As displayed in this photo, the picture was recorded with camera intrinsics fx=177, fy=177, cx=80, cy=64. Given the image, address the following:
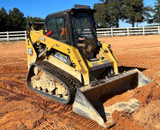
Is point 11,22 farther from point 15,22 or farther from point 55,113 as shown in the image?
point 55,113

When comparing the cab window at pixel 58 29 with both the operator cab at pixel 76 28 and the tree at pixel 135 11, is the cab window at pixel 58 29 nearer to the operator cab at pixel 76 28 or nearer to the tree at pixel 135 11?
the operator cab at pixel 76 28

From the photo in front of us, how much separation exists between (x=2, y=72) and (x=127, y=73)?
6093 mm

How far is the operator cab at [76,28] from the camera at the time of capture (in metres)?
4.92

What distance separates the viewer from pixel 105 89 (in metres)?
4.64

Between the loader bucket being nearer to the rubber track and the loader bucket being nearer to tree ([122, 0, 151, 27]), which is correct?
the rubber track

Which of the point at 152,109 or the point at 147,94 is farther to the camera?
the point at 147,94

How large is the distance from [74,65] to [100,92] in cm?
101

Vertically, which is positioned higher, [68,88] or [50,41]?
[50,41]

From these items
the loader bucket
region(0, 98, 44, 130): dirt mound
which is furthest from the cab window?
region(0, 98, 44, 130): dirt mound

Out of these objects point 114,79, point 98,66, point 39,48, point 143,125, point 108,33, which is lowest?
point 143,125

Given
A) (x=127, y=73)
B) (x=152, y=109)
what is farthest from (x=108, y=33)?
(x=152, y=109)

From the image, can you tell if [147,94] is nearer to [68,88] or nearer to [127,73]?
[127,73]

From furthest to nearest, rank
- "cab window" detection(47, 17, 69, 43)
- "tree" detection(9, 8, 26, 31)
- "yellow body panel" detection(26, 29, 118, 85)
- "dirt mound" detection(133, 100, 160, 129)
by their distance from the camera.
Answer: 1. "tree" detection(9, 8, 26, 31)
2. "cab window" detection(47, 17, 69, 43)
3. "yellow body panel" detection(26, 29, 118, 85)
4. "dirt mound" detection(133, 100, 160, 129)

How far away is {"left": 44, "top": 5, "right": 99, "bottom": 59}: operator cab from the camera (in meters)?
4.92
